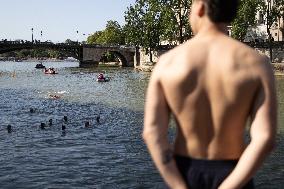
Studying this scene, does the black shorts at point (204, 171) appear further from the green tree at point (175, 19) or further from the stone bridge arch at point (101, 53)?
the stone bridge arch at point (101, 53)

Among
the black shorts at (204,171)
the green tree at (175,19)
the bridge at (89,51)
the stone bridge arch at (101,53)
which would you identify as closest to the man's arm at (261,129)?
the black shorts at (204,171)

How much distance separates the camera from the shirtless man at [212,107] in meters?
3.48

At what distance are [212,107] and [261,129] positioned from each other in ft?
1.24

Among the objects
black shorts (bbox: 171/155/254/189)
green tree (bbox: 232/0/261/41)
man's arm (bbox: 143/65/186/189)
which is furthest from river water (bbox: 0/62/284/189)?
green tree (bbox: 232/0/261/41)

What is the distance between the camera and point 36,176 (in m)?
18.4

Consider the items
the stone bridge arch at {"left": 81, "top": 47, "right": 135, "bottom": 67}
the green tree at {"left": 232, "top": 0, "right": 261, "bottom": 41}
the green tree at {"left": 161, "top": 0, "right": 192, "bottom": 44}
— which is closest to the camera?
the green tree at {"left": 232, "top": 0, "right": 261, "bottom": 41}

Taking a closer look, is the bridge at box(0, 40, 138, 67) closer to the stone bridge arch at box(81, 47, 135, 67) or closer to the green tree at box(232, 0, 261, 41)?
the stone bridge arch at box(81, 47, 135, 67)

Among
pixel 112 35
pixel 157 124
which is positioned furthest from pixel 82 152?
pixel 112 35

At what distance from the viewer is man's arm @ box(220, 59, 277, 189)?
11.4 ft

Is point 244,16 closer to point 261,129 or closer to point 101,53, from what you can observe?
point 101,53

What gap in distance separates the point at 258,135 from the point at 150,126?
0.77 metres

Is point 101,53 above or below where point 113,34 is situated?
below

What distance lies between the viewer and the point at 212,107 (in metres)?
3.54

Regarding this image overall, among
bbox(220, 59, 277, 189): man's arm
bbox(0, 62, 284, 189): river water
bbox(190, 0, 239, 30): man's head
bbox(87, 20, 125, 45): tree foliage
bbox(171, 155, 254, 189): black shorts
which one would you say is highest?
bbox(87, 20, 125, 45): tree foliage
